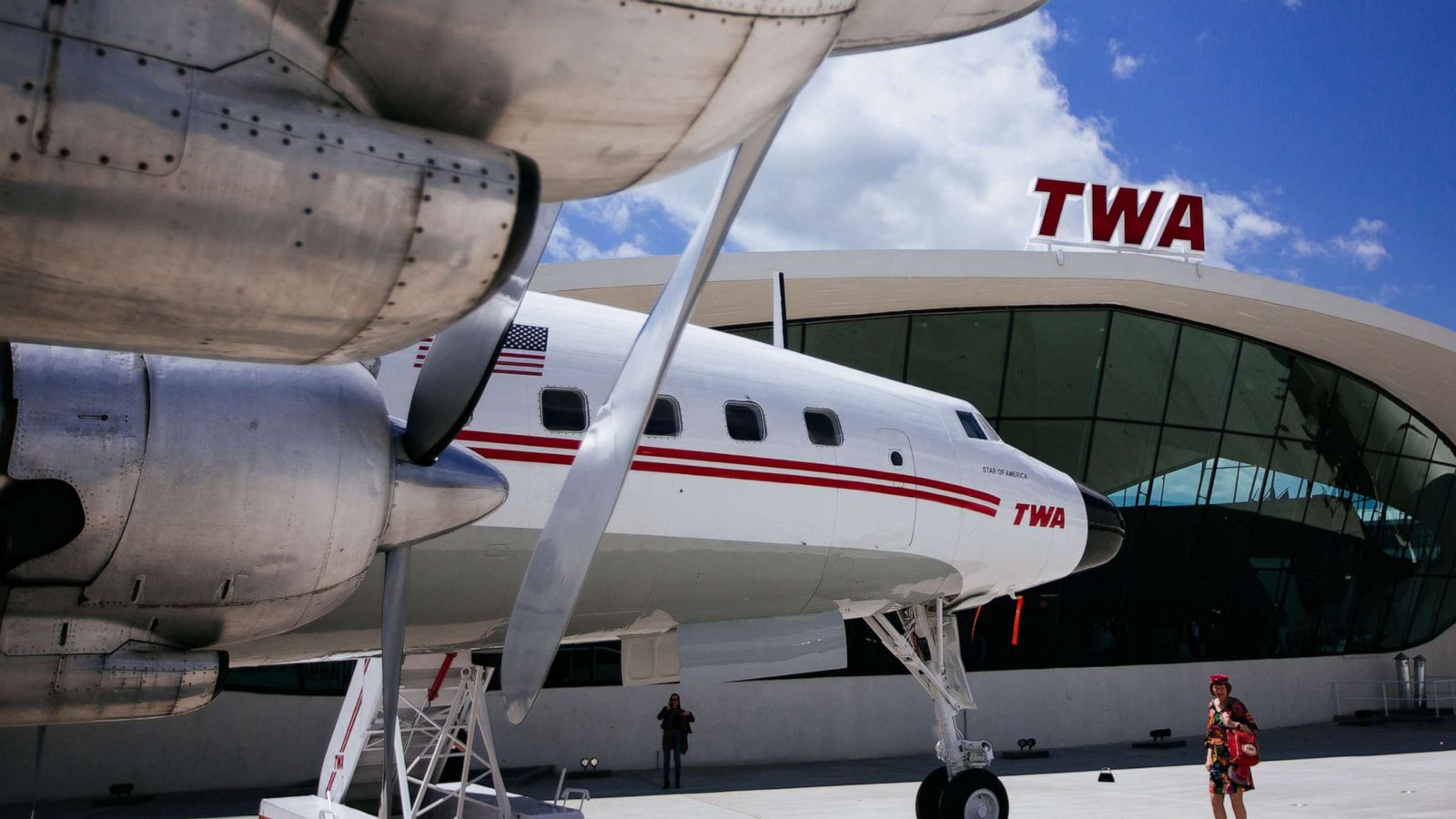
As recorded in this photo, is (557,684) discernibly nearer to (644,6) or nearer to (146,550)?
(146,550)

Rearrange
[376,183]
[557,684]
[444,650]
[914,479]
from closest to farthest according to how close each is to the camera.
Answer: [376,183] < [444,650] < [914,479] < [557,684]

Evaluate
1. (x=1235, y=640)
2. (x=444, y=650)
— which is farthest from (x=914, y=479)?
(x=1235, y=640)

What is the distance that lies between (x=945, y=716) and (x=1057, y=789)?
7793mm

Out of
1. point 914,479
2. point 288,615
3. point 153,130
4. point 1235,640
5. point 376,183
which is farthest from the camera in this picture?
point 1235,640

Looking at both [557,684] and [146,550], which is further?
[557,684]

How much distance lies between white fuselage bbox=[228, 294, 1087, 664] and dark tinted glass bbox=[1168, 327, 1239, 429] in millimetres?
18496

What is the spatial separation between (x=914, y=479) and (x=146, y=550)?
6.80m

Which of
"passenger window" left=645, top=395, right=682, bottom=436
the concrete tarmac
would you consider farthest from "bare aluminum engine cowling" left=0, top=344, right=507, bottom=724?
the concrete tarmac

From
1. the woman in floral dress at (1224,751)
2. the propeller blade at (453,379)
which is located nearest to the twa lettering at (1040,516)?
the woman in floral dress at (1224,751)

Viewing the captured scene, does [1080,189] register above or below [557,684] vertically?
above

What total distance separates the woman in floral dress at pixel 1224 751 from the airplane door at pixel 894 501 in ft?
9.89

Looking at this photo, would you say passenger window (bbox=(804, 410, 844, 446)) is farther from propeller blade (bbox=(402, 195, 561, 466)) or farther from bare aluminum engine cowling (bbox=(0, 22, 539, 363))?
bare aluminum engine cowling (bbox=(0, 22, 539, 363))

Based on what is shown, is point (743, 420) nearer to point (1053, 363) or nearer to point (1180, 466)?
point (1053, 363)

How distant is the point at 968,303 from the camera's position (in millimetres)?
26000
